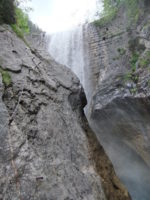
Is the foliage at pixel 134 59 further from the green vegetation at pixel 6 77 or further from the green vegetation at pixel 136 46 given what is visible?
the green vegetation at pixel 6 77

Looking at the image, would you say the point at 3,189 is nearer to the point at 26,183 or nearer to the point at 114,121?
the point at 26,183

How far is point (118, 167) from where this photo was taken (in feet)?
26.0

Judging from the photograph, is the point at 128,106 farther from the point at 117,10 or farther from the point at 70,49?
the point at 117,10

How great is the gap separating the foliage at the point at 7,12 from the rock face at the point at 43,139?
0.58 meters

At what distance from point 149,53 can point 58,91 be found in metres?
3.75

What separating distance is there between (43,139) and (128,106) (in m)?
3.71

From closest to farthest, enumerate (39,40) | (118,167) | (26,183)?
1. (26,183)
2. (118,167)
3. (39,40)

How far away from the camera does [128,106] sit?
6.20 m

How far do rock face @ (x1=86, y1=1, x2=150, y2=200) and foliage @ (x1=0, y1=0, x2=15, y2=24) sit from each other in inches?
139

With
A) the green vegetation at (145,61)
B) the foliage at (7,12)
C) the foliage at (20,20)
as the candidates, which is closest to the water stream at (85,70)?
the foliage at (20,20)

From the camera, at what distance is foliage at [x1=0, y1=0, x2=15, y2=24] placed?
A: 204 inches

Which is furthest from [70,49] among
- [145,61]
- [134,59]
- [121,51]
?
[145,61]

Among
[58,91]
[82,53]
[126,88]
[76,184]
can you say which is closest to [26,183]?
[76,184]

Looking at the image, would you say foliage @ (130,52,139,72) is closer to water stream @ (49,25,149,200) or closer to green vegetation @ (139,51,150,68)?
green vegetation @ (139,51,150,68)
